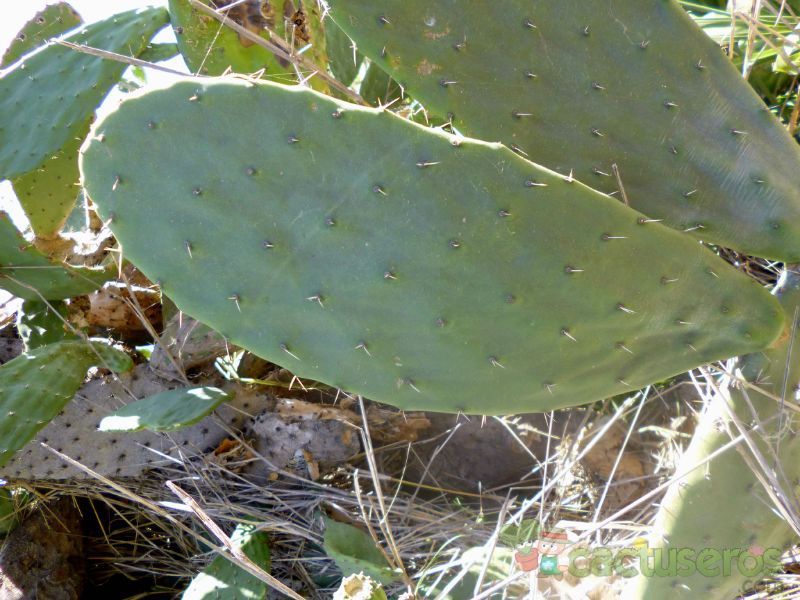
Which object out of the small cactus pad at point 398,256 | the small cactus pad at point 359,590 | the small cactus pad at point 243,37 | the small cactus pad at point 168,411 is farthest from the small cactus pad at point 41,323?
the small cactus pad at point 359,590

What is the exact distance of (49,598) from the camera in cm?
163

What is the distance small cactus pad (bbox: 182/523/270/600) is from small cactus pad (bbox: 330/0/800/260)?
0.89 meters

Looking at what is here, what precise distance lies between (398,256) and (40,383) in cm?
94

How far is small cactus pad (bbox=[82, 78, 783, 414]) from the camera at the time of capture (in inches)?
32.4

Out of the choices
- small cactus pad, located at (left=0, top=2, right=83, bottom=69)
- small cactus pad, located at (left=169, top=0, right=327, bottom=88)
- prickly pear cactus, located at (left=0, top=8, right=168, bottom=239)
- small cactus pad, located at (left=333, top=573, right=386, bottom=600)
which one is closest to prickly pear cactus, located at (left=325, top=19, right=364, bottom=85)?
small cactus pad, located at (left=169, top=0, right=327, bottom=88)

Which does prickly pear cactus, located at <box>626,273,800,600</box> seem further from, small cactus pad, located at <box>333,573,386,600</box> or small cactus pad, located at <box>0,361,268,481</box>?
small cactus pad, located at <box>0,361,268,481</box>

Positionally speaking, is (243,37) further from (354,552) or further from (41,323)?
(354,552)

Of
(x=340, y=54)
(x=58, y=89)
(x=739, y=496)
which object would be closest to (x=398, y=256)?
(x=739, y=496)

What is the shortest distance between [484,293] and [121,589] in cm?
143

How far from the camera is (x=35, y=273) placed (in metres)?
1.59

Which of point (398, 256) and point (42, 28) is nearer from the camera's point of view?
point (398, 256)

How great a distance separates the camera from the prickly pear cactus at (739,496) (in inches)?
36.9

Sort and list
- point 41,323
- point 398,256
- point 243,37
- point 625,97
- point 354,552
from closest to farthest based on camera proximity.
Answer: point 398,256
point 625,97
point 354,552
point 243,37
point 41,323

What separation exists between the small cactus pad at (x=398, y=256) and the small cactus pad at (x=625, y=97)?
0.39 ft
